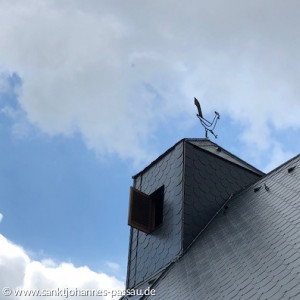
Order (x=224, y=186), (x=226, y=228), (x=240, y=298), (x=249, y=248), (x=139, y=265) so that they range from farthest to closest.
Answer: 1. (x=224, y=186)
2. (x=139, y=265)
3. (x=226, y=228)
4. (x=249, y=248)
5. (x=240, y=298)

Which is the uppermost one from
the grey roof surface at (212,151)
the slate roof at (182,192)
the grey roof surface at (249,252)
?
the grey roof surface at (212,151)

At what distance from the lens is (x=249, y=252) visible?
8.12m

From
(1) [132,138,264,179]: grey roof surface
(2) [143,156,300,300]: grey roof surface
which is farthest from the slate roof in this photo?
(2) [143,156,300,300]: grey roof surface

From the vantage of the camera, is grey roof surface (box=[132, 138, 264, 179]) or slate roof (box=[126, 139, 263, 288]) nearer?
slate roof (box=[126, 139, 263, 288])

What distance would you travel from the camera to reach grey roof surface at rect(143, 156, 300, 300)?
21.8ft

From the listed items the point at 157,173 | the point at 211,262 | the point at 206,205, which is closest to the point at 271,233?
the point at 211,262

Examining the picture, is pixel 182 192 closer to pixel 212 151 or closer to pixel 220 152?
pixel 212 151

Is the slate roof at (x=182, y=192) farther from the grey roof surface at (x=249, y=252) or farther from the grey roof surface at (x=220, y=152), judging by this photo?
the grey roof surface at (x=249, y=252)

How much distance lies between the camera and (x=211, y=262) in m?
8.84

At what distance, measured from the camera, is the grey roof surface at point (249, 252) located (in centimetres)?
665

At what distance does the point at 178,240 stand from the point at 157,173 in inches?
119

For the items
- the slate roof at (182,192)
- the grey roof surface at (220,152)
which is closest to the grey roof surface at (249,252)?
the slate roof at (182,192)

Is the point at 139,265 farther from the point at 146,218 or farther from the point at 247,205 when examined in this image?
the point at 247,205

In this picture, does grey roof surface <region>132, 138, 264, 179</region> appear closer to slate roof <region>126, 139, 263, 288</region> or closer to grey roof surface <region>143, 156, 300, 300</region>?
slate roof <region>126, 139, 263, 288</region>
